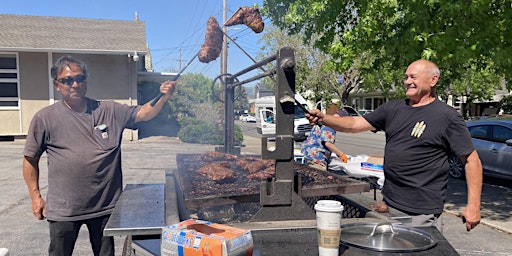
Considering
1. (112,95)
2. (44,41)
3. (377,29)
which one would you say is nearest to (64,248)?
(377,29)

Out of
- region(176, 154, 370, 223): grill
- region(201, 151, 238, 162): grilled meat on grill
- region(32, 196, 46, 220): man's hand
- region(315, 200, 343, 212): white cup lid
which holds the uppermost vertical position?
region(315, 200, 343, 212): white cup lid

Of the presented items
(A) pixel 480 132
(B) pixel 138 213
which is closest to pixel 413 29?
(B) pixel 138 213

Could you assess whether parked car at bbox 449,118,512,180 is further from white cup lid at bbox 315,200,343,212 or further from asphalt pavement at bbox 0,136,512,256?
white cup lid at bbox 315,200,343,212

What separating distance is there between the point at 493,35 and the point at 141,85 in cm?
1556

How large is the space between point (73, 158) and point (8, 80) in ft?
50.6

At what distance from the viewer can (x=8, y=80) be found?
15.6 metres

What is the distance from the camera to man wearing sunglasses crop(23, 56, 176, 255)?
2797 mm

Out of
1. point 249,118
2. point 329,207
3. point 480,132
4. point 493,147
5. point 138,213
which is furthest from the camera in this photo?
point 249,118

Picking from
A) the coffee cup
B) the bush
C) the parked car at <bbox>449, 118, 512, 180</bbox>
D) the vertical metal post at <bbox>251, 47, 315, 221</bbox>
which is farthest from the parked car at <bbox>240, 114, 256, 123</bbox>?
the coffee cup

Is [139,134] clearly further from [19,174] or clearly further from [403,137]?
[403,137]

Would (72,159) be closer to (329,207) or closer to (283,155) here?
(283,155)

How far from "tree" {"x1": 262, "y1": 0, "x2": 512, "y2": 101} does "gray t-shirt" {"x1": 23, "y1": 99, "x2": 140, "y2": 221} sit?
4.21 meters

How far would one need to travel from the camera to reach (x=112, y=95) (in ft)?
53.4

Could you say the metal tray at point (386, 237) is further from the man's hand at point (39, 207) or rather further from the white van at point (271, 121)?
the white van at point (271, 121)
